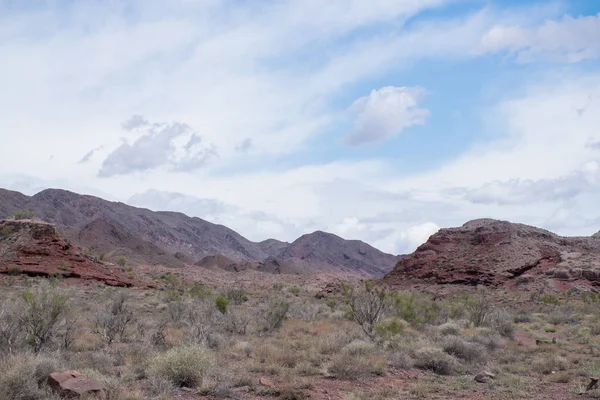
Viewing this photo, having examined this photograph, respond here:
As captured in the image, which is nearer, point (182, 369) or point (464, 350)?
point (182, 369)

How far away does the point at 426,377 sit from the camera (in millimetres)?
11062

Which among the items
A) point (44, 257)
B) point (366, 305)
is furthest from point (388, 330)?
Answer: point (44, 257)

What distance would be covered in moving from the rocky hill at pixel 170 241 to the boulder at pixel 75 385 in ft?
206

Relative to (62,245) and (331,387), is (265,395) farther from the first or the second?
(62,245)

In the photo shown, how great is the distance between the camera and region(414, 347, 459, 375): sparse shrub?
11.8 metres

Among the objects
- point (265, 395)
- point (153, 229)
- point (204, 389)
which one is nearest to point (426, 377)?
point (265, 395)

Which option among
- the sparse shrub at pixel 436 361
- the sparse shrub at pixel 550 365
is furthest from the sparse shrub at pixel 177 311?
the sparse shrub at pixel 550 365

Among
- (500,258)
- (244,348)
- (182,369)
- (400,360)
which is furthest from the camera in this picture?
(500,258)

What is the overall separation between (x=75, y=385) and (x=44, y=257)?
32.2 m

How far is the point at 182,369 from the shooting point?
9.38 meters

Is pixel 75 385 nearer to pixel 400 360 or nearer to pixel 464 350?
pixel 400 360

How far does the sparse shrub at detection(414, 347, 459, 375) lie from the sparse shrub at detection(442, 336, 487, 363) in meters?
0.94

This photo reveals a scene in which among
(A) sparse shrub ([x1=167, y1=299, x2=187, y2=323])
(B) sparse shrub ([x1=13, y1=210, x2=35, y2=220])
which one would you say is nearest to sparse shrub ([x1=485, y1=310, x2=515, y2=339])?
(A) sparse shrub ([x1=167, y1=299, x2=187, y2=323])

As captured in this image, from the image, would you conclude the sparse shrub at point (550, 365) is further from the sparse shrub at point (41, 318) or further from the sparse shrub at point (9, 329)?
the sparse shrub at point (9, 329)
